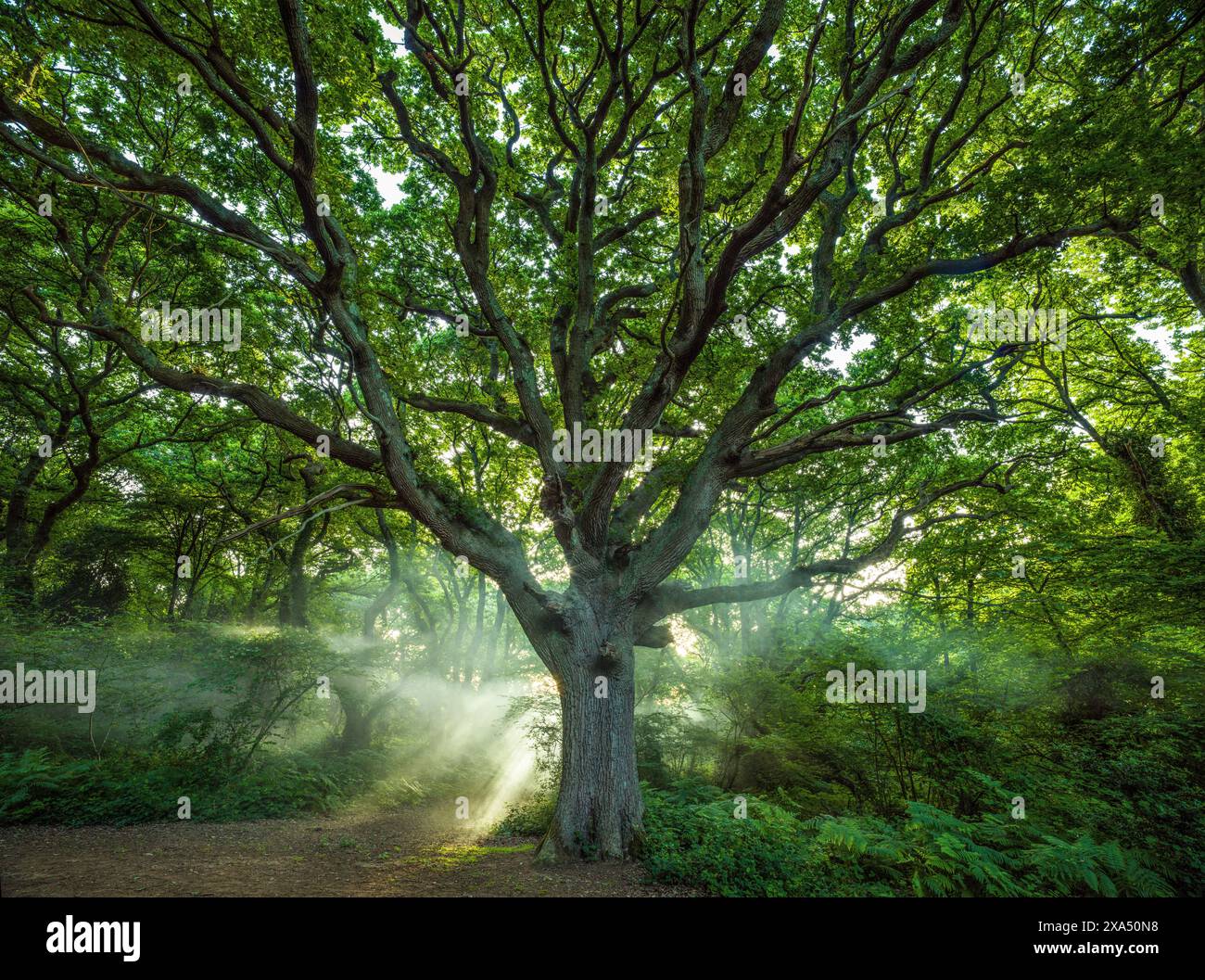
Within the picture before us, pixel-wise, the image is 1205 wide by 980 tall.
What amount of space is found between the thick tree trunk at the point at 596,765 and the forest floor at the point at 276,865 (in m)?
0.25

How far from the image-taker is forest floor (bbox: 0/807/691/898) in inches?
177

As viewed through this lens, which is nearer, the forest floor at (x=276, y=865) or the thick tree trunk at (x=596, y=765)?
the forest floor at (x=276, y=865)

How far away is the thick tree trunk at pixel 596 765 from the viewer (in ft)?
17.9

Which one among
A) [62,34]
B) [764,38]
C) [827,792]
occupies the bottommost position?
[827,792]

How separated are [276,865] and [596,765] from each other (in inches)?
157

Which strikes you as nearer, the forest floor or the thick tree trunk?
the forest floor

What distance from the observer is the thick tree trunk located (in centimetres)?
547

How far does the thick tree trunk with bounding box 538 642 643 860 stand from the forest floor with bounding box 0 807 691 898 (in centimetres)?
25

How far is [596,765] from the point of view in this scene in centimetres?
569

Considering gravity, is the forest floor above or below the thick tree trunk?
below
